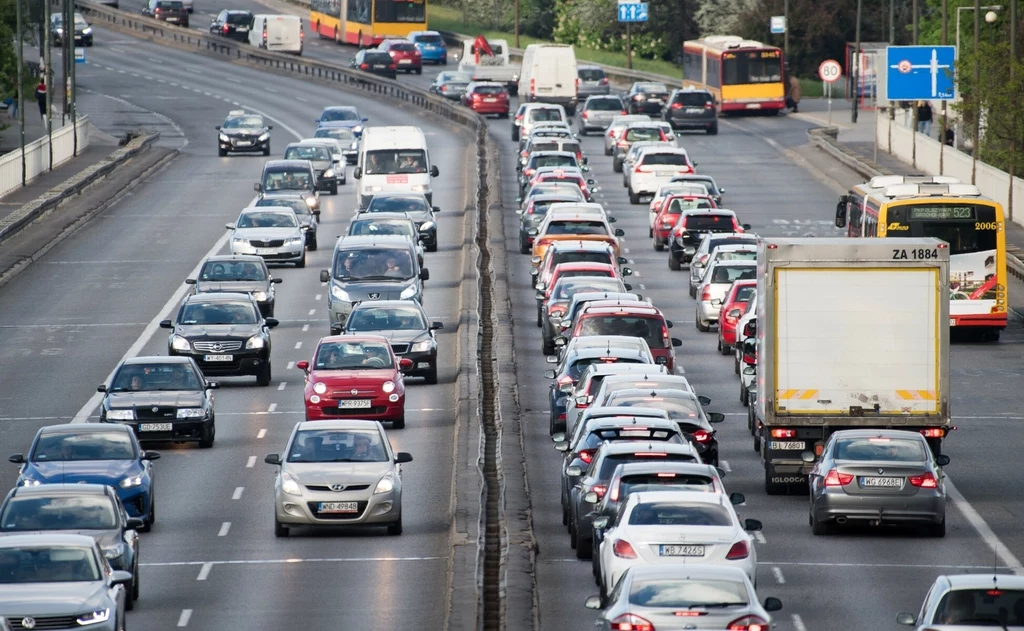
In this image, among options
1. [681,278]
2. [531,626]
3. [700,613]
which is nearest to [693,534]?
[531,626]

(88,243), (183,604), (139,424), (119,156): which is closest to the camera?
(183,604)

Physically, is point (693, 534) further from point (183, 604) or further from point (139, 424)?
point (139, 424)

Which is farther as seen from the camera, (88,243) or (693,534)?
(88,243)

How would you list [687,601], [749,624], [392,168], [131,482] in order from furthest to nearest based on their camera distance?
[392,168], [131,482], [687,601], [749,624]

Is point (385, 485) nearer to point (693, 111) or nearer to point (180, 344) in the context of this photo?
point (180, 344)

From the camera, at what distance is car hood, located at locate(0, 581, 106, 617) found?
61.5 ft

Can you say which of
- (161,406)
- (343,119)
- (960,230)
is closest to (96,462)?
(161,406)

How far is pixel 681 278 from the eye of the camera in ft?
173

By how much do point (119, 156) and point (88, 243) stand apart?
19.3m

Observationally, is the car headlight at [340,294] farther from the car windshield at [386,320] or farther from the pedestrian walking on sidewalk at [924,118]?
the pedestrian walking on sidewalk at [924,118]

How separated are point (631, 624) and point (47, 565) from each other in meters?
5.57

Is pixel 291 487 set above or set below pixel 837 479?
below

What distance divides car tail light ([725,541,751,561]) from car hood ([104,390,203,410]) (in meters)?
13.7

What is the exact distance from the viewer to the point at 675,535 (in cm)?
2052
